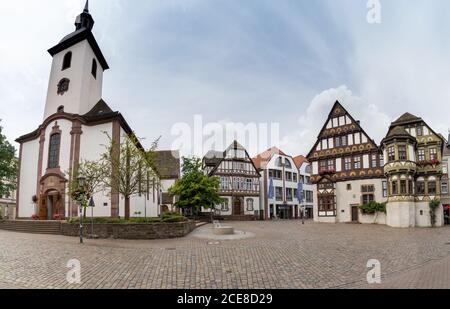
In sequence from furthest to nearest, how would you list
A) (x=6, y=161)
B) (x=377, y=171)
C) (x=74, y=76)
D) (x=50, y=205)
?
(x=6, y=161)
(x=377, y=171)
(x=74, y=76)
(x=50, y=205)

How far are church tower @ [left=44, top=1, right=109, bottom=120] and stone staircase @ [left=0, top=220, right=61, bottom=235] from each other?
11.6m

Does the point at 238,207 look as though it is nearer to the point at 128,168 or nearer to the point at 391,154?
the point at 391,154

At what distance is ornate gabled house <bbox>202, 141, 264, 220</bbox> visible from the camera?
5125cm

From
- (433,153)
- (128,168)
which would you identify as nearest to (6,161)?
(128,168)

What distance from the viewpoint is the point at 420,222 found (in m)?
30.9

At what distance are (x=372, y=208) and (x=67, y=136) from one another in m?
32.2

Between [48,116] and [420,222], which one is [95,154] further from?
[420,222]

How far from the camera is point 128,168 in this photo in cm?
2236

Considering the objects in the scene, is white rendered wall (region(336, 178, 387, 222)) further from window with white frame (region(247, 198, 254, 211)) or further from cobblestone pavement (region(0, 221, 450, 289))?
cobblestone pavement (region(0, 221, 450, 289))

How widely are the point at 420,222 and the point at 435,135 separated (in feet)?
32.2

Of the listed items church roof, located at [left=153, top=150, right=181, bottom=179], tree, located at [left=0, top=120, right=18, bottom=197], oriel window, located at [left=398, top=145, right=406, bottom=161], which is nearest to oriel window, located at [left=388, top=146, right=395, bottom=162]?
oriel window, located at [left=398, top=145, right=406, bottom=161]

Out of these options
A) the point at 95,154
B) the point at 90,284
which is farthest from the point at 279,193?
the point at 90,284

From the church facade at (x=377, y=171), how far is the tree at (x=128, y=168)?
922 inches

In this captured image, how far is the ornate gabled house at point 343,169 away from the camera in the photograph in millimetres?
35375
